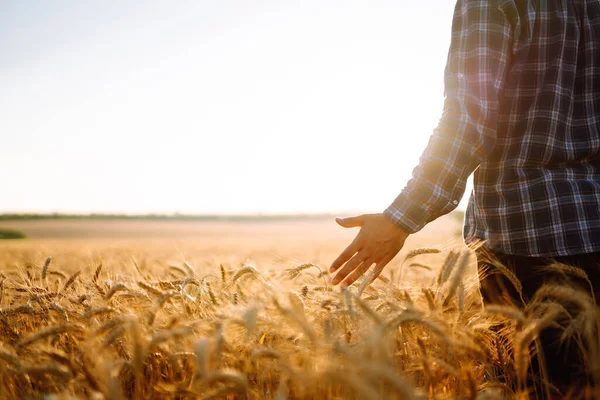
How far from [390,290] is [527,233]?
1.93 feet

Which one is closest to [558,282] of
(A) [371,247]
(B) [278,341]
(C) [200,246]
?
(A) [371,247]

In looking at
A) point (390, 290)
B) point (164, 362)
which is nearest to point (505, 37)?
point (390, 290)

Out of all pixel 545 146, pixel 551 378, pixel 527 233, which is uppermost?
pixel 545 146

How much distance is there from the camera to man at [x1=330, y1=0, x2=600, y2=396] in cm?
173

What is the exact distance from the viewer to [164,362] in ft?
5.80

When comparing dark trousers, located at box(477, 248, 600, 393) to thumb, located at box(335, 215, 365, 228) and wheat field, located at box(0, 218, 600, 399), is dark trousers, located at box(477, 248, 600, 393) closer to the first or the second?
wheat field, located at box(0, 218, 600, 399)

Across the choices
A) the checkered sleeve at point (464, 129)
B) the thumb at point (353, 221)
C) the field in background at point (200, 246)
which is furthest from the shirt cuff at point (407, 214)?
the field in background at point (200, 246)

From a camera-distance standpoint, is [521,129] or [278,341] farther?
[521,129]

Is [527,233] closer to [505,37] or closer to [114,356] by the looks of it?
[505,37]

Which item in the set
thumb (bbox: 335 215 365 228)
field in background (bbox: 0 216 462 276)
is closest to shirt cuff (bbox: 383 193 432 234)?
thumb (bbox: 335 215 365 228)

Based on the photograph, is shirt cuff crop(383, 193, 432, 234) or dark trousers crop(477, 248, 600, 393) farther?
shirt cuff crop(383, 193, 432, 234)

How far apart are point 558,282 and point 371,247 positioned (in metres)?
0.71

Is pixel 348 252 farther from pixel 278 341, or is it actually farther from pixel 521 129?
pixel 521 129

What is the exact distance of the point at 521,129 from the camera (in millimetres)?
1839
